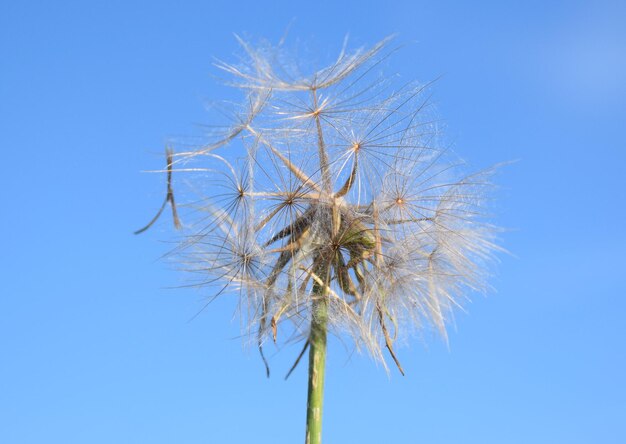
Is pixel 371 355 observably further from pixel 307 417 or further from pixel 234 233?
pixel 234 233

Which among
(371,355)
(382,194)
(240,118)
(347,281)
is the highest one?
(240,118)

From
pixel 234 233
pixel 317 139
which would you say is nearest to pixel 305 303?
pixel 234 233

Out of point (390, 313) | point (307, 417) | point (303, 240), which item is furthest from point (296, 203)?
point (307, 417)

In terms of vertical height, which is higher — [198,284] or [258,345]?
[198,284]

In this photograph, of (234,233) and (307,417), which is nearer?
(307,417)

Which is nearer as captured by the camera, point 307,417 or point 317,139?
point 307,417

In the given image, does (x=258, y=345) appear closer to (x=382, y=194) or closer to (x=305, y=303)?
(x=305, y=303)
